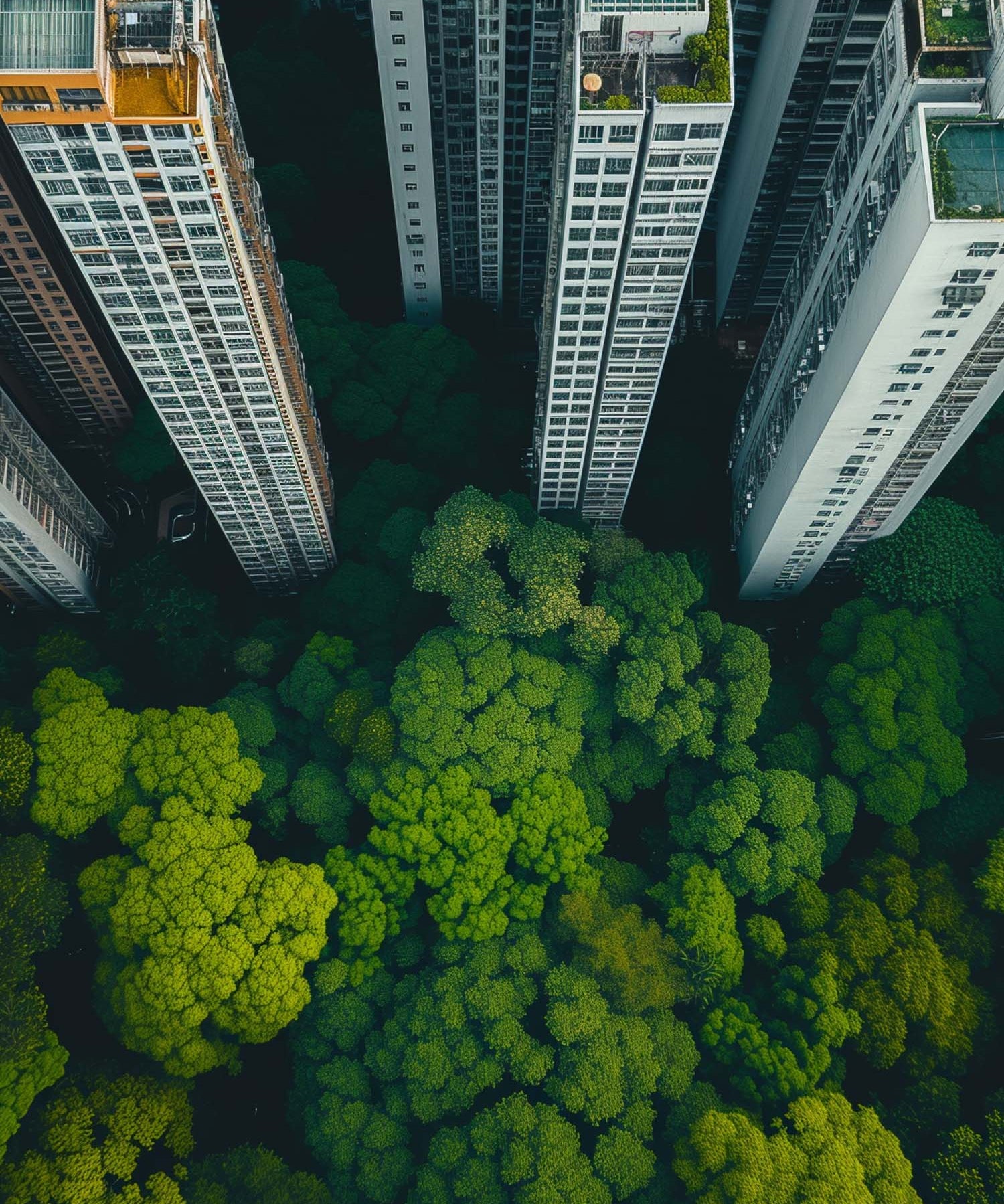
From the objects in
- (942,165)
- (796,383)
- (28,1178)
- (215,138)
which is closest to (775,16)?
(796,383)

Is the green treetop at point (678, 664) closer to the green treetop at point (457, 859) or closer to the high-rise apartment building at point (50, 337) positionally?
the green treetop at point (457, 859)

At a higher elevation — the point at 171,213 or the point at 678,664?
the point at 171,213

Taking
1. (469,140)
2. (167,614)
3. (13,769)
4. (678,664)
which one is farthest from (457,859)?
(469,140)

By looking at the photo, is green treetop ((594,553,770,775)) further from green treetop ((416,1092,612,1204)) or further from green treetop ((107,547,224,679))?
green treetop ((107,547,224,679))

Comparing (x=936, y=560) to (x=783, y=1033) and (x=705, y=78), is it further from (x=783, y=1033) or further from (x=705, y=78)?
(x=705, y=78)

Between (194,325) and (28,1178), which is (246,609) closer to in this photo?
(194,325)
